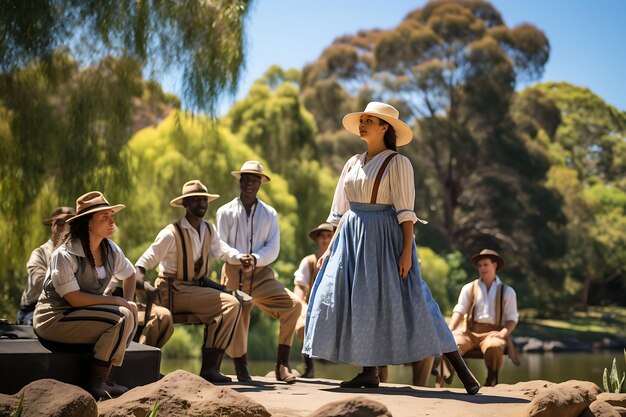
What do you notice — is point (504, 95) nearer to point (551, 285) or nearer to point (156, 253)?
point (551, 285)

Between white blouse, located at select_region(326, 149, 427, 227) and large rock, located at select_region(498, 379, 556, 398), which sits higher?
white blouse, located at select_region(326, 149, 427, 227)

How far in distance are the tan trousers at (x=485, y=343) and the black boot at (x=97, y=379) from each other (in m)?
3.84

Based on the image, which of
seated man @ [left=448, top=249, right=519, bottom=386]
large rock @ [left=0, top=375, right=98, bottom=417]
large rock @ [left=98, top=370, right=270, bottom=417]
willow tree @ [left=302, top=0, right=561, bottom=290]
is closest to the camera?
large rock @ [left=0, top=375, right=98, bottom=417]

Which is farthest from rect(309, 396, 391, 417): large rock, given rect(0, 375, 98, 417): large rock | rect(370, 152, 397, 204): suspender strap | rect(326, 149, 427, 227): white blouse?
rect(370, 152, 397, 204): suspender strap

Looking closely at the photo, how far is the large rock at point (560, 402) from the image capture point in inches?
205

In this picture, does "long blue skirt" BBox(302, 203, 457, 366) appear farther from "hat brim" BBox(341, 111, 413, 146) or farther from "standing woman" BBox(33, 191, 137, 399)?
"standing woman" BBox(33, 191, 137, 399)

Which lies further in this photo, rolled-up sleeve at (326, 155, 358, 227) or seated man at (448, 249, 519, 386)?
seated man at (448, 249, 519, 386)

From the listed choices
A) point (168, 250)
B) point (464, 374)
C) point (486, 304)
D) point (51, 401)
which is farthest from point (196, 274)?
point (486, 304)

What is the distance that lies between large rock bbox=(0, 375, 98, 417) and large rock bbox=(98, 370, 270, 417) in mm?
229

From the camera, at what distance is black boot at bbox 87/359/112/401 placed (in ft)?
17.8

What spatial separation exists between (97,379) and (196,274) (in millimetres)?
1781

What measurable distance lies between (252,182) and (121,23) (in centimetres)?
493

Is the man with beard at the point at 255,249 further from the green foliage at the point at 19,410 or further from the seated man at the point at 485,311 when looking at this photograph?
the green foliage at the point at 19,410

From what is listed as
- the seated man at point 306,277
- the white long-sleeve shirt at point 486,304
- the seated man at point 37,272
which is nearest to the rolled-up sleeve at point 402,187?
the seated man at point 306,277
